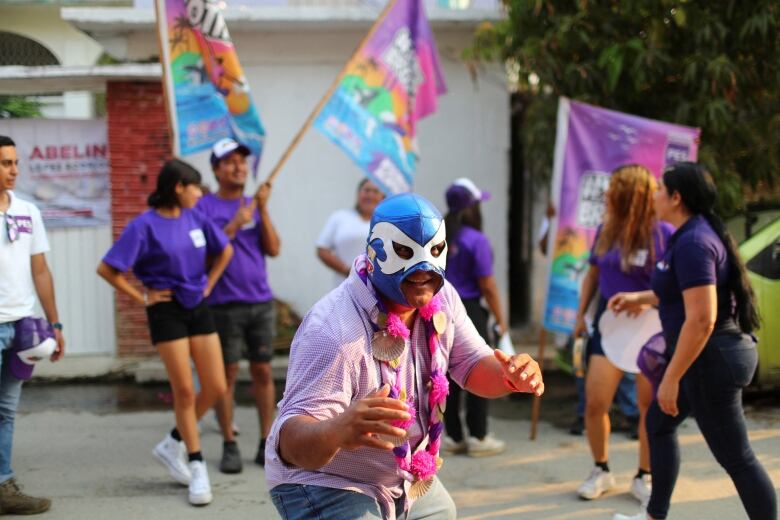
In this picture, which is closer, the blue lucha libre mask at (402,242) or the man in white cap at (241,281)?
the blue lucha libre mask at (402,242)

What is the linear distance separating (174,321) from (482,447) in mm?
2223

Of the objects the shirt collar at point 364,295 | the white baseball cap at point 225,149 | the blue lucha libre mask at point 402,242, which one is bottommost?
the shirt collar at point 364,295

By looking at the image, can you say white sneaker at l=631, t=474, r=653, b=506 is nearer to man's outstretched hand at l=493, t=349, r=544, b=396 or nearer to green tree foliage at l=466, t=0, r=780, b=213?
man's outstretched hand at l=493, t=349, r=544, b=396

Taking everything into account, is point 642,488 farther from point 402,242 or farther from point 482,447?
point 402,242

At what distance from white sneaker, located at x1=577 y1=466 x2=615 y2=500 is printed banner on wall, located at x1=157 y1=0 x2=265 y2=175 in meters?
3.01

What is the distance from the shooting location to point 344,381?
8.35 feet

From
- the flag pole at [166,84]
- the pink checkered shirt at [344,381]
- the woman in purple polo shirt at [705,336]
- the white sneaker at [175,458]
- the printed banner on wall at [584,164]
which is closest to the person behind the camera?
the pink checkered shirt at [344,381]

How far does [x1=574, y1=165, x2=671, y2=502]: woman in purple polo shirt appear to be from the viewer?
16.3ft

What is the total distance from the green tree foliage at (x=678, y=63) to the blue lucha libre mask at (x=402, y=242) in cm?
501

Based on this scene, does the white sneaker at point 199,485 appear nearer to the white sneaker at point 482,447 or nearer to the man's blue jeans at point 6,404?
the man's blue jeans at point 6,404

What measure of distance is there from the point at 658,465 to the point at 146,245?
303 cm

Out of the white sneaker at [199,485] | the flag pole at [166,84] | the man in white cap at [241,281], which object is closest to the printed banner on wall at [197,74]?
the flag pole at [166,84]

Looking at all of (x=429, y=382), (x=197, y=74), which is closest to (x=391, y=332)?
(x=429, y=382)

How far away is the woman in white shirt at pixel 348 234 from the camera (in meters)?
6.46
